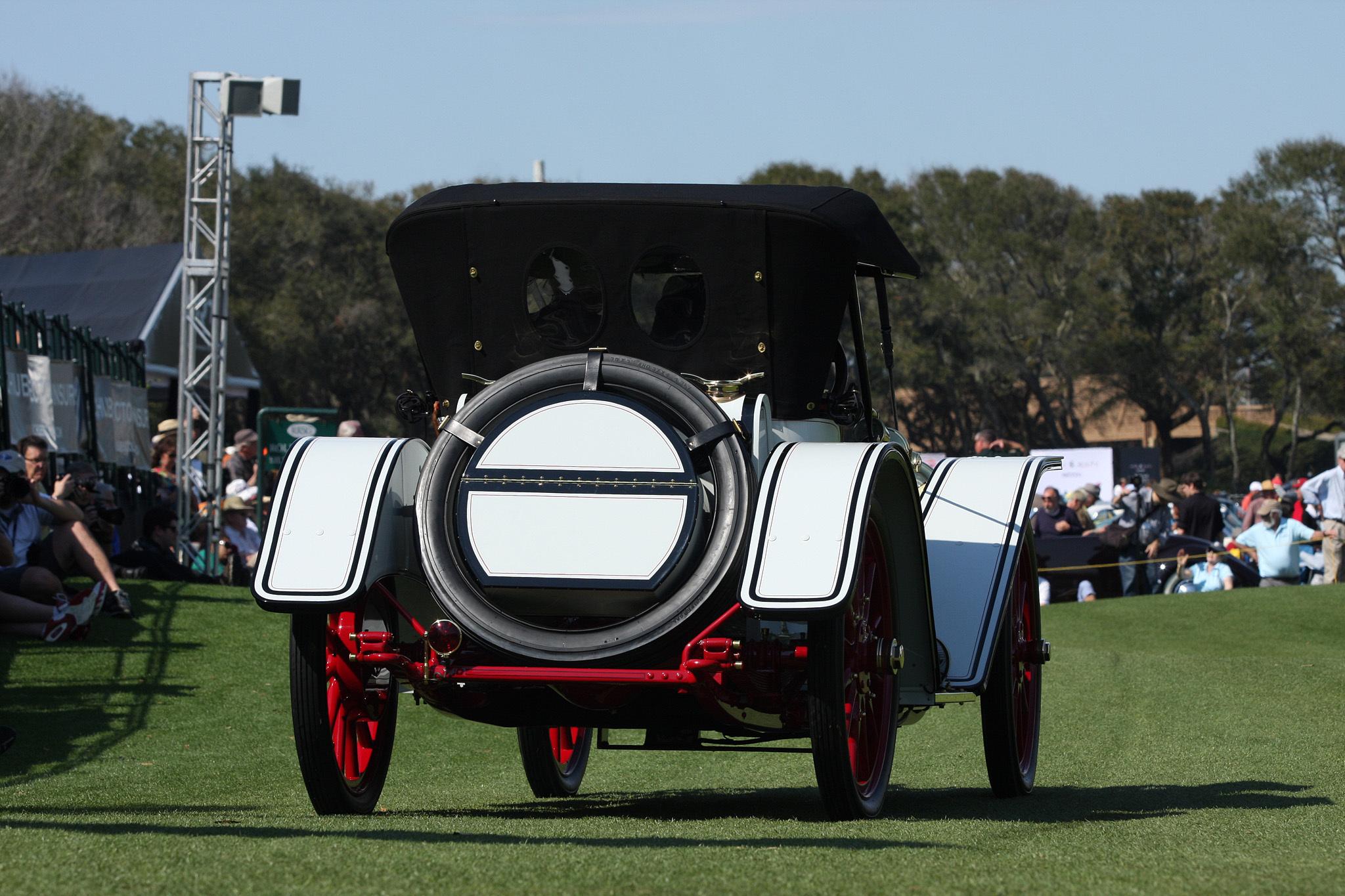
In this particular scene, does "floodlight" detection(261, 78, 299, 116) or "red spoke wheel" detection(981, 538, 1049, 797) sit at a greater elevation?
"floodlight" detection(261, 78, 299, 116)

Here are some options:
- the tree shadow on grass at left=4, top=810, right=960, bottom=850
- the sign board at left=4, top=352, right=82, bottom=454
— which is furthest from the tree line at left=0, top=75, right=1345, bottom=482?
the tree shadow on grass at left=4, top=810, right=960, bottom=850

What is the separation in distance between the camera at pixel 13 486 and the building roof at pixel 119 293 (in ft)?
41.4

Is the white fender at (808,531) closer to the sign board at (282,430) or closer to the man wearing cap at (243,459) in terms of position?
the man wearing cap at (243,459)

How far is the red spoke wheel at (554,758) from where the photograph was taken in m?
6.40

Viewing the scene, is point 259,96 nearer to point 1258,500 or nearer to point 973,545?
point 1258,500

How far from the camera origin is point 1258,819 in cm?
489

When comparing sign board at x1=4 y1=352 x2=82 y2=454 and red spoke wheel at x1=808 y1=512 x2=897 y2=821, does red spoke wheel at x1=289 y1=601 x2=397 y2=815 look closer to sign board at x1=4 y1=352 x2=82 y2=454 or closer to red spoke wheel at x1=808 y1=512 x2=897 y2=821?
red spoke wheel at x1=808 y1=512 x2=897 y2=821

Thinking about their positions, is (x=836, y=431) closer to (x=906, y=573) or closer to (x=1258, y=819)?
(x=906, y=573)

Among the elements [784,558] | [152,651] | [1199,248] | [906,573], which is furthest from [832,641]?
[1199,248]

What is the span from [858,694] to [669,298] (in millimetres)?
1462

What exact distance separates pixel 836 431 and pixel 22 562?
7.00 meters

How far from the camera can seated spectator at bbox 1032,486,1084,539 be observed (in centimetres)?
1708

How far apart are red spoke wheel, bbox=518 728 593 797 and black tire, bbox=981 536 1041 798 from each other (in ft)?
5.58

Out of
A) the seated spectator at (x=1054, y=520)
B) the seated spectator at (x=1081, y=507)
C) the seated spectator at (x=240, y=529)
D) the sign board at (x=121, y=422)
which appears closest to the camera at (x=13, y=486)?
the seated spectator at (x=240, y=529)
